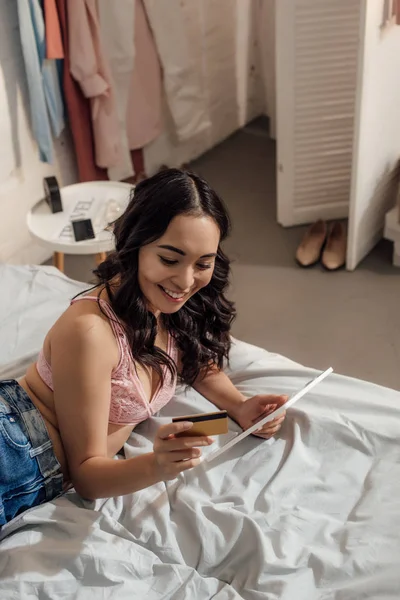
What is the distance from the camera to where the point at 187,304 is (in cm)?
140

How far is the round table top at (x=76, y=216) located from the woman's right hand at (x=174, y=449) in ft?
3.18

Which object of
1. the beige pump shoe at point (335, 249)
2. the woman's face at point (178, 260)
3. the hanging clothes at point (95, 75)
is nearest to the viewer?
the woman's face at point (178, 260)

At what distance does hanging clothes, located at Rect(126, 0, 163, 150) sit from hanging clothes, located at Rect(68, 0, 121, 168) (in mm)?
303

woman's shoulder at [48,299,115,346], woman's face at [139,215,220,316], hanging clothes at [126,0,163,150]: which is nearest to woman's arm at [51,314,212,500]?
woman's shoulder at [48,299,115,346]

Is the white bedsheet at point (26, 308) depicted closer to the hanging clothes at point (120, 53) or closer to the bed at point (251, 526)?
the bed at point (251, 526)

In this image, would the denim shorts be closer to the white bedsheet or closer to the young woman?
the young woman

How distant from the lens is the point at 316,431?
137cm

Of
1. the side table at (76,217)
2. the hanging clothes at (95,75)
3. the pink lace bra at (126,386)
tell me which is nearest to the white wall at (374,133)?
the side table at (76,217)

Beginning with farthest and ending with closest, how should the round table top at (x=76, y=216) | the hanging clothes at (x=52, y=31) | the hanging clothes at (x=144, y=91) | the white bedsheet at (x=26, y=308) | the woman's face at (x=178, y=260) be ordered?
the hanging clothes at (x=144, y=91) → the hanging clothes at (x=52, y=31) → the round table top at (x=76, y=216) → the white bedsheet at (x=26, y=308) → the woman's face at (x=178, y=260)

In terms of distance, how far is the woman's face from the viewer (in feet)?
3.73

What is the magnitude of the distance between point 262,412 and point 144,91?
1959mm

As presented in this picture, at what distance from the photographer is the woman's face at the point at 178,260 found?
114cm

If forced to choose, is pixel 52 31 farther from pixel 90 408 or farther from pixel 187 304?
pixel 90 408

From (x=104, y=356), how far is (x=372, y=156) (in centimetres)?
160
